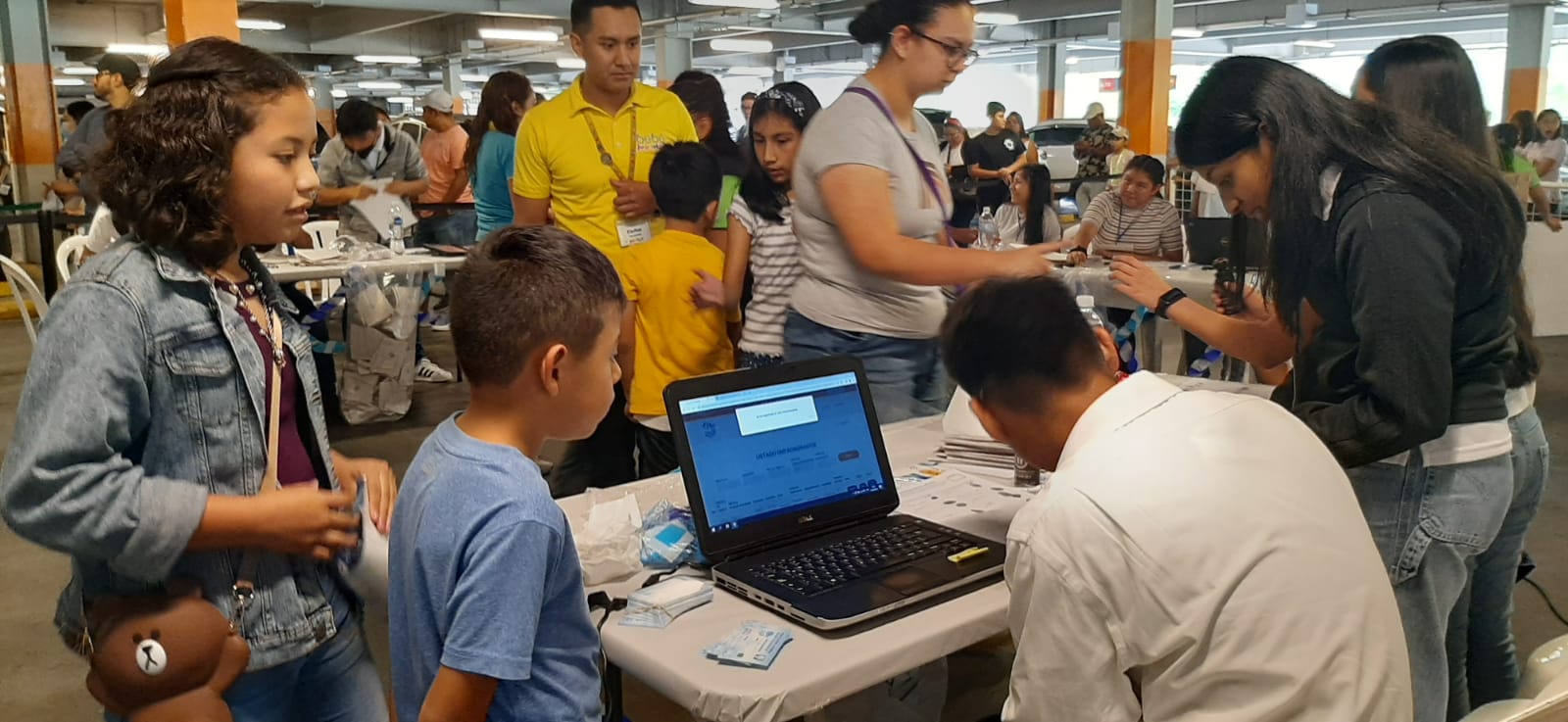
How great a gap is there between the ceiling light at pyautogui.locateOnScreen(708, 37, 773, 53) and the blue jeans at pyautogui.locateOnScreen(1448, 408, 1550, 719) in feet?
59.8

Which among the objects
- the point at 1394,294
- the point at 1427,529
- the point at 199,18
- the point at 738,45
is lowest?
the point at 1427,529

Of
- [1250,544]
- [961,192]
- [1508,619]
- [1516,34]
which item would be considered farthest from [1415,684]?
[1516,34]

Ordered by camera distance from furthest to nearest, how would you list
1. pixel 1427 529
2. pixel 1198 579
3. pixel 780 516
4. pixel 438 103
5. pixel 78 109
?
pixel 78 109 < pixel 438 103 < pixel 780 516 < pixel 1427 529 < pixel 1198 579

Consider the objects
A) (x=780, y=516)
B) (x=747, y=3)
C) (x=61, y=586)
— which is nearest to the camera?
(x=780, y=516)

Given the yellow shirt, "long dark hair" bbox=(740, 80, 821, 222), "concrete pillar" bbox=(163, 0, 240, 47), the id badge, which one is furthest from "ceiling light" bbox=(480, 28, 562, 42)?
the yellow shirt

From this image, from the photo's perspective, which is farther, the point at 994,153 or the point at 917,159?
the point at 994,153

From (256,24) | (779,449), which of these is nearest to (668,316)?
(779,449)

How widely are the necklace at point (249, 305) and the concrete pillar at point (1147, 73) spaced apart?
1081cm

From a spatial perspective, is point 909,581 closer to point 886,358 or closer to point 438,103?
Answer: point 886,358

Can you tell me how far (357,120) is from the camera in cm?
555

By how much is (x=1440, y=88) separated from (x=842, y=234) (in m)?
0.96

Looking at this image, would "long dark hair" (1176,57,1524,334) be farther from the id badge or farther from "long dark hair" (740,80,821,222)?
the id badge

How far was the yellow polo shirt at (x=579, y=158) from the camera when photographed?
2.82 meters

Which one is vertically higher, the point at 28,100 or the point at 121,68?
the point at 28,100
